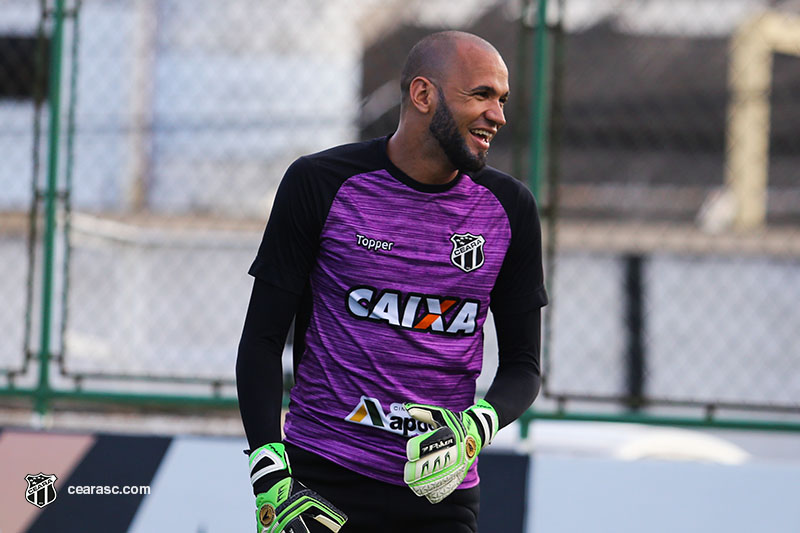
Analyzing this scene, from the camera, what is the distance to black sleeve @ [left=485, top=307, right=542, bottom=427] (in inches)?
109

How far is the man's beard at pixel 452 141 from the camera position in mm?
2664

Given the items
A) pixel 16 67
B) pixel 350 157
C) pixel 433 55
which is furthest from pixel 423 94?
pixel 16 67

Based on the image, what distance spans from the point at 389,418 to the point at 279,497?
0.39m

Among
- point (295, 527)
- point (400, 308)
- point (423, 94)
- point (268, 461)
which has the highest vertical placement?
point (423, 94)

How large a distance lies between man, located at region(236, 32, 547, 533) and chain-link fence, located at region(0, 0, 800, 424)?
1698 mm

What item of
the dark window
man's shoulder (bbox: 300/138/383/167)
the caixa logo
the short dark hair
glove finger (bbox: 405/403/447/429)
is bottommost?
glove finger (bbox: 405/403/447/429)

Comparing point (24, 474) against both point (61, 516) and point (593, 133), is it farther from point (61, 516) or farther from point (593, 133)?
point (593, 133)

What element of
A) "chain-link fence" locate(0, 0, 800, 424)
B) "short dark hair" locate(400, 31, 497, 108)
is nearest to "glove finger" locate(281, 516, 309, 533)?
"short dark hair" locate(400, 31, 497, 108)

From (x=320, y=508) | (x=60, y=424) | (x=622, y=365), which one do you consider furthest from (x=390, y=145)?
(x=622, y=365)

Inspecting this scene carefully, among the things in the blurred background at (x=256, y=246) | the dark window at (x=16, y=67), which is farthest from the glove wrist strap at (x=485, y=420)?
the dark window at (x=16, y=67)

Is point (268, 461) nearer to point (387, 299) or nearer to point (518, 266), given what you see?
point (387, 299)

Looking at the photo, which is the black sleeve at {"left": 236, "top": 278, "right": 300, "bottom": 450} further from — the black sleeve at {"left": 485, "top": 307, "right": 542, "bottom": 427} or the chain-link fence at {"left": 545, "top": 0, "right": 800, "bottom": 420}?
the chain-link fence at {"left": 545, "top": 0, "right": 800, "bottom": 420}

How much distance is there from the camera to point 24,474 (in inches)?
163

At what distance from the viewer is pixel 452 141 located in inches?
105
